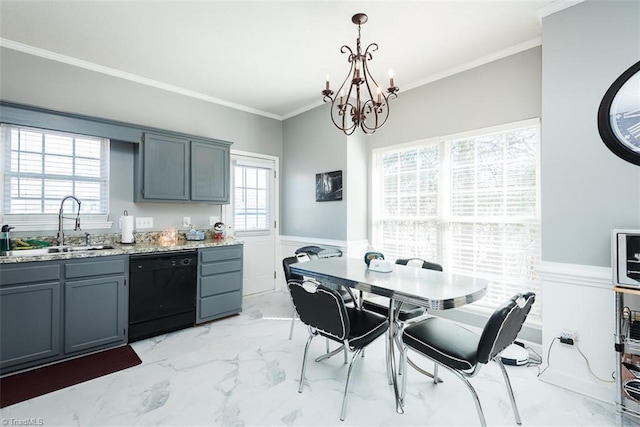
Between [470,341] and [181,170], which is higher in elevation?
[181,170]

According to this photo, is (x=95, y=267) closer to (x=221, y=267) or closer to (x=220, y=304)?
(x=221, y=267)

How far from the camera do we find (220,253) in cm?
359

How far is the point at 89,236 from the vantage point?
3.17 metres

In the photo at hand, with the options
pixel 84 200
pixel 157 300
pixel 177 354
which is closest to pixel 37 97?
pixel 84 200

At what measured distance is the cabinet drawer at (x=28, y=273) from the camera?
232cm

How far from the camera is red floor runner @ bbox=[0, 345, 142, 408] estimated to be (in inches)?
85.7

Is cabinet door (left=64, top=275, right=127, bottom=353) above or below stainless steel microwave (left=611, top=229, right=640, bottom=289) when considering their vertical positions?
below

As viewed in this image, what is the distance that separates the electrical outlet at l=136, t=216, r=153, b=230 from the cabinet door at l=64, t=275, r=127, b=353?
2.78 ft

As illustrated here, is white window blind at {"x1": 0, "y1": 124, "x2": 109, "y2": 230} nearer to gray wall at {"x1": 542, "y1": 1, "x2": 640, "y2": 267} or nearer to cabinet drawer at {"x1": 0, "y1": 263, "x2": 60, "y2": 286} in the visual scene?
cabinet drawer at {"x1": 0, "y1": 263, "x2": 60, "y2": 286}

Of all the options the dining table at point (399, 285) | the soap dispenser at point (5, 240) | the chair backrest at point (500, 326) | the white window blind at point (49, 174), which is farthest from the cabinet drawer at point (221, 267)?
the chair backrest at point (500, 326)

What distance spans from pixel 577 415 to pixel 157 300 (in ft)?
11.6

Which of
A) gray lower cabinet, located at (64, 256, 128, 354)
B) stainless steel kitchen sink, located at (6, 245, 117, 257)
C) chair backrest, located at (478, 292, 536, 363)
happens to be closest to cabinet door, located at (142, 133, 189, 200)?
stainless steel kitchen sink, located at (6, 245, 117, 257)

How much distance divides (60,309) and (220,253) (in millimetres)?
1474

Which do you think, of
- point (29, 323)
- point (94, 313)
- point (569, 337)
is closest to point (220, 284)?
point (94, 313)
